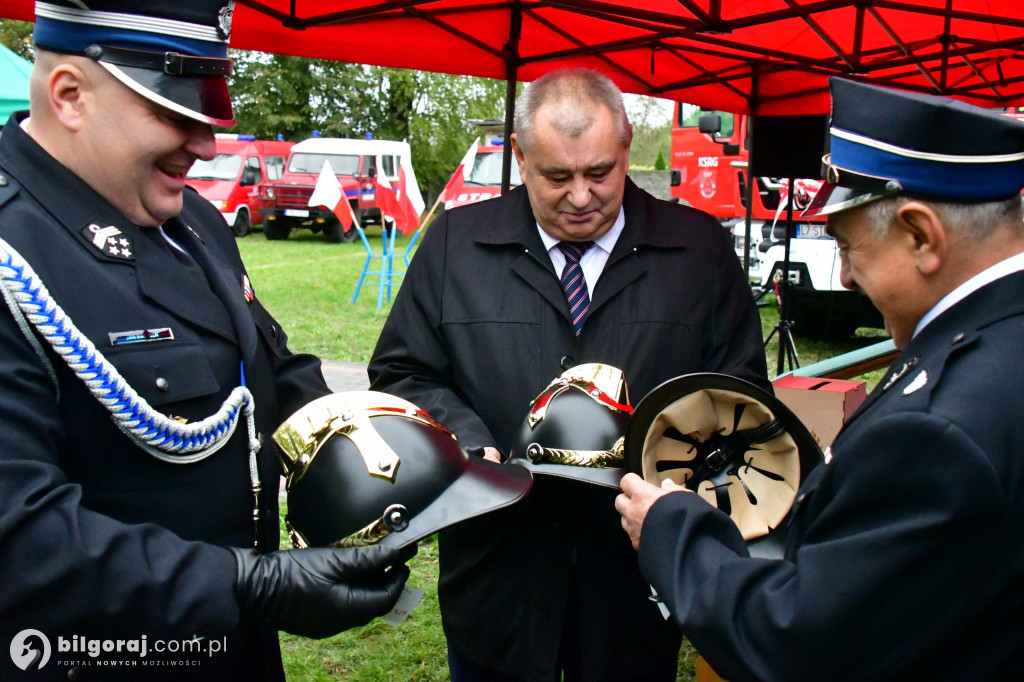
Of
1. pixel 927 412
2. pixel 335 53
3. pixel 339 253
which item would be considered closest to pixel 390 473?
pixel 927 412

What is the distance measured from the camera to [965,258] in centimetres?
142

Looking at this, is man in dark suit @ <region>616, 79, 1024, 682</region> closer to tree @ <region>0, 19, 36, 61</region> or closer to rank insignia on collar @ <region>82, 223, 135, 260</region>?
rank insignia on collar @ <region>82, 223, 135, 260</region>

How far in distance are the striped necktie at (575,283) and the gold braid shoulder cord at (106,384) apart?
96 centimetres

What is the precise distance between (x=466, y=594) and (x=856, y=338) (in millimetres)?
9266

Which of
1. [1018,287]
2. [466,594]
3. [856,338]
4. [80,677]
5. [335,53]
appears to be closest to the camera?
[1018,287]

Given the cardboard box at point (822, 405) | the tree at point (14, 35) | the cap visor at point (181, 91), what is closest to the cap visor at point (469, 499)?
the cap visor at point (181, 91)

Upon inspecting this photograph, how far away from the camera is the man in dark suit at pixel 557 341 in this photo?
2291 millimetres

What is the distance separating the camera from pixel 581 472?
2016 mm

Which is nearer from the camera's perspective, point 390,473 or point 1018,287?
point 1018,287

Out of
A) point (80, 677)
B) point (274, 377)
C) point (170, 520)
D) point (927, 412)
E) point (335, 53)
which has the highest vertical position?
point (335, 53)

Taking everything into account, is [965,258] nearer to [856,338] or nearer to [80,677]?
[80,677]

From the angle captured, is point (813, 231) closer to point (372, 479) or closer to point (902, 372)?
point (902, 372)

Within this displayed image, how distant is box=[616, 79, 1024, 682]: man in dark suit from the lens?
4.12 feet

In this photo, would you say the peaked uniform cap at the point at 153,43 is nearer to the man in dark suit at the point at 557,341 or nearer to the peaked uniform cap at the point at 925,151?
the man in dark suit at the point at 557,341
